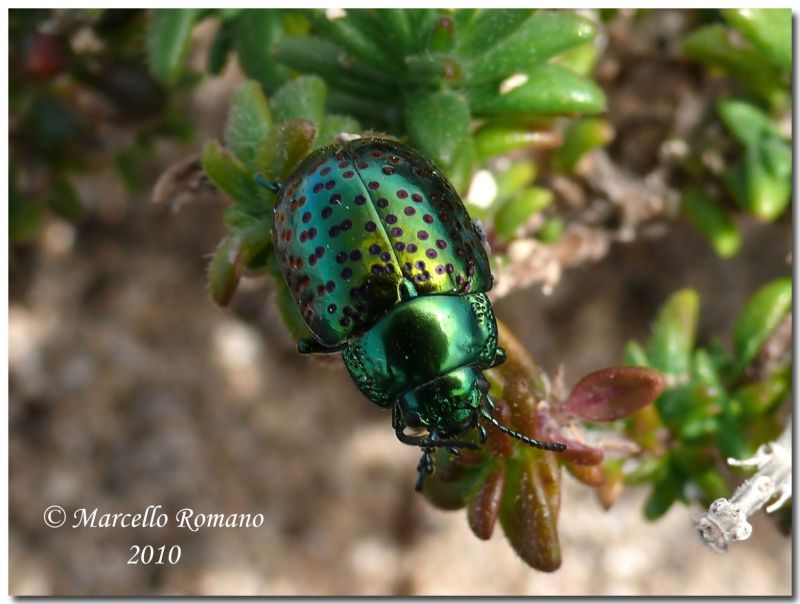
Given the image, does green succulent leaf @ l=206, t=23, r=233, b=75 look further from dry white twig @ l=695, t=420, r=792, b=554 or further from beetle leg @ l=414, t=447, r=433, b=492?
dry white twig @ l=695, t=420, r=792, b=554

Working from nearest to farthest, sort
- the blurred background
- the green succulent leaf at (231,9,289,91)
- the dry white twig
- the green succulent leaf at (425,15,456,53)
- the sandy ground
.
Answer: the dry white twig → the green succulent leaf at (425,15,456,53) → the green succulent leaf at (231,9,289,91) → the blurred background → the sandy ground

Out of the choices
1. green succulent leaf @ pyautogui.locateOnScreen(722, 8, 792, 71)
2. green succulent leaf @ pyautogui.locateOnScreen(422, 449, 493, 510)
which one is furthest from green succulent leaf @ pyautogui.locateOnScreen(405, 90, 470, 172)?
green succulent leaf @ pyautogui.locateOnScreen(722, 8, 792, 71)

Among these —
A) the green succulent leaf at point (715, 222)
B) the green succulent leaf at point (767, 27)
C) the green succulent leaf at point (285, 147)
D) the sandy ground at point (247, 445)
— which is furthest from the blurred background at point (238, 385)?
the green succulent leaf at point (285, 147)

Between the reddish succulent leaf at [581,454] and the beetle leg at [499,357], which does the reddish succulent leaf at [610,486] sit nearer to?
the reddish succulent leaf at [581,454]

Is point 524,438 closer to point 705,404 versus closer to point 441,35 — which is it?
point 705,404

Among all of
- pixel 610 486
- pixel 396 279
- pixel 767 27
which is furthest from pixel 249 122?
pixel 767 27
